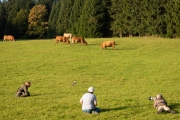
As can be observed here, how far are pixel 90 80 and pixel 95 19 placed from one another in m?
49.1

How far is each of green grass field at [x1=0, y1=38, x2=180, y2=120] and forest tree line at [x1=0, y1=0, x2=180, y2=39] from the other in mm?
16770

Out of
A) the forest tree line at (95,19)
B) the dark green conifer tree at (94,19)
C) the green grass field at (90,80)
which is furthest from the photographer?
the dark green conifer tree at (94,19)

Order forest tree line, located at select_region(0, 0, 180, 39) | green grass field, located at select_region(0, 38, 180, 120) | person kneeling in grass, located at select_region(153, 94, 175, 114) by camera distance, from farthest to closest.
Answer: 1. forest tree line, located at select_region(0, 0, 180, 39)
2. green grass field, located at select_region(0, 38, 180, 120)
3. person kneeling in grass, located at select_region(153, 94, 175, 114)

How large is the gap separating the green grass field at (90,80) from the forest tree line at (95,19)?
55.0 ft

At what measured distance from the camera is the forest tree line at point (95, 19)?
Answer: 56750mm

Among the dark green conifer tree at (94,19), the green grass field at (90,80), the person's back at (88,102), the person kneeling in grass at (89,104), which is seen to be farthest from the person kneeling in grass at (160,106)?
the dark green conifer tree at (94,19)

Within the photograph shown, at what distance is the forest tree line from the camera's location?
2234 inches

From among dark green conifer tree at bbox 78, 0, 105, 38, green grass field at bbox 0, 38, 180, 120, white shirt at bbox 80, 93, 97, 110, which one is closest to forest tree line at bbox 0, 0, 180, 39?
dark green conifer tree at bbox 78, 0, 105, 38

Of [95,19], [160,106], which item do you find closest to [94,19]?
[95,19]

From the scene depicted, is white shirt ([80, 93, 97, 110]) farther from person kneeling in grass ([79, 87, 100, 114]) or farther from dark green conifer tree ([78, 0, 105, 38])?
dark green conifer tree ([78, 0, 105, 38])

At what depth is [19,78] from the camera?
2214 centimetres

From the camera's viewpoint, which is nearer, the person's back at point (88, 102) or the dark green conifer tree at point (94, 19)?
the person's back at point (88, 102)

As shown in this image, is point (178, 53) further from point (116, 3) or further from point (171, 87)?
point (116, 3)

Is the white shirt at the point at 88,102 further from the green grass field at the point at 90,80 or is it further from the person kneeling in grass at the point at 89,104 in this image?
the green grass field at the point at 90,80
